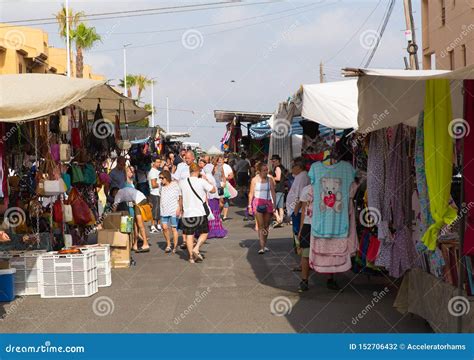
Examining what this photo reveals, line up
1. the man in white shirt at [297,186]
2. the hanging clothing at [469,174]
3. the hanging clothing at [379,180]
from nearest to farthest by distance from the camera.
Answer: the hanging clothing at [469,174] → the hanging clothing at [379,180] → the man in white shirt at [297,186]

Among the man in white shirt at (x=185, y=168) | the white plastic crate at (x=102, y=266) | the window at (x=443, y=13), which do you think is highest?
the window at (x=443, y=13)

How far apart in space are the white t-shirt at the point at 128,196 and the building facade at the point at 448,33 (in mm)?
15737

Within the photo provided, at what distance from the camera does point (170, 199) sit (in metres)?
14.6

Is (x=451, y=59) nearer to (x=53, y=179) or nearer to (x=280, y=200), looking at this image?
(x=280, y=200)

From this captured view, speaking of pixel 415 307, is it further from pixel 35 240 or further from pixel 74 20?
pixel 74 20

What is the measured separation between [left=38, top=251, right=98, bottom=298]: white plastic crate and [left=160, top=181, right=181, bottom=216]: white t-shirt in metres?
4.56

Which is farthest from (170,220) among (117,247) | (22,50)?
(22,50)

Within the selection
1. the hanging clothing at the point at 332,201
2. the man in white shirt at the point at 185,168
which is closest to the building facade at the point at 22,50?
the man in white shirt at the point at 185,168

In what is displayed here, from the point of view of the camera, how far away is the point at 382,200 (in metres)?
8.91

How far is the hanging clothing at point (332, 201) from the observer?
372 inches

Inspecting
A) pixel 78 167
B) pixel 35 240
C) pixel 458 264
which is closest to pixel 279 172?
pixel 78 167

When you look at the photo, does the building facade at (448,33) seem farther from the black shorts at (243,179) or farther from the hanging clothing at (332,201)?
the hanging clothing at (332,201)

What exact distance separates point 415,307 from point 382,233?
1.22m

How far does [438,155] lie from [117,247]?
23.8 ft
